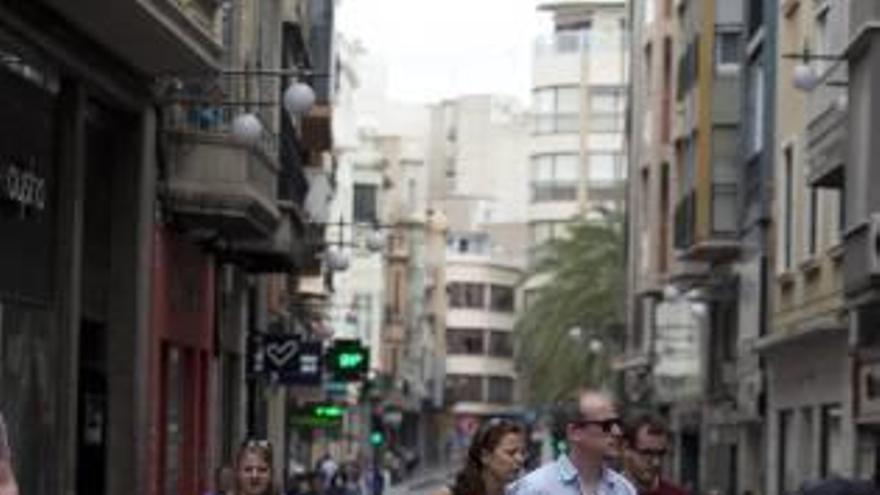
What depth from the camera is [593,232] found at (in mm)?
82875

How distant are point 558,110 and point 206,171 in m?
108

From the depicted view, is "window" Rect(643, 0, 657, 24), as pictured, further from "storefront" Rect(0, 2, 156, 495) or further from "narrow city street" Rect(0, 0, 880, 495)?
"storefront" Rect(0, 2, 156, 495)

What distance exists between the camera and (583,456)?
27.7 feet

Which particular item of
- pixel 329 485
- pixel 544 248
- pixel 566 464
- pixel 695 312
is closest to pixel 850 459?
pixel 329 485

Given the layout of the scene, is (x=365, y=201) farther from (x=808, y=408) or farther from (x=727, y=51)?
(x=808, y=408)

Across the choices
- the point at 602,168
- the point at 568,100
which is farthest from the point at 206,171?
the point at 568,100

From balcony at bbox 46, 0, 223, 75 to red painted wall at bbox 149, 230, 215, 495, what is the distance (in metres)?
2.74

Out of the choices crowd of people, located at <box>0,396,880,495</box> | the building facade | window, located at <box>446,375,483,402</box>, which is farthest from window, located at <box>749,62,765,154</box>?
window, located at <box>446,375,483,402</box>

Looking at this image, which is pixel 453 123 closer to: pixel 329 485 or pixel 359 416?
pixel 359 416

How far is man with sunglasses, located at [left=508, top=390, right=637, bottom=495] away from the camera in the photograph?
8391 millimetres

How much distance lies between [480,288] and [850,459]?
402 ft

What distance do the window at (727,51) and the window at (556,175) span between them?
81572mm

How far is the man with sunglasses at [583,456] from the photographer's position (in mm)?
8391

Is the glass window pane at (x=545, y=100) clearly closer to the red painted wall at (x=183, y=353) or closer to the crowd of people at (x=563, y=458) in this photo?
the red painted wall at (x=183, y=353)
